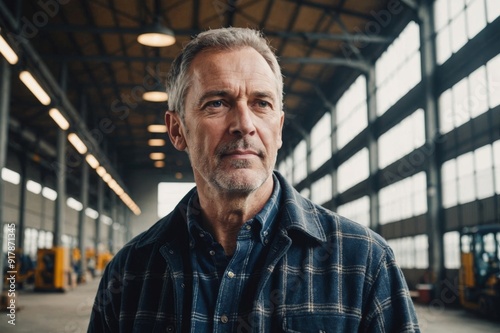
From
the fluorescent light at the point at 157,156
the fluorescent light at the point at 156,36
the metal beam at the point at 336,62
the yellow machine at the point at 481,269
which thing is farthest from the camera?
the fluorescent light at the point at 157,156

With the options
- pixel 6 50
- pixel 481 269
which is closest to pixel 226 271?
pixel 6 50

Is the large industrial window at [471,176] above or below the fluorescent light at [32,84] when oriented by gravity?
below

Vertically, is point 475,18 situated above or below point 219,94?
above

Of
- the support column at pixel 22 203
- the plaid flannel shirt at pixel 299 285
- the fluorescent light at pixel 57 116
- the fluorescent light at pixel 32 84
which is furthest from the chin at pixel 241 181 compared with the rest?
the support column at pixel 22 203

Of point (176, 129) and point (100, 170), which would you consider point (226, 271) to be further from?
point (100, 170)

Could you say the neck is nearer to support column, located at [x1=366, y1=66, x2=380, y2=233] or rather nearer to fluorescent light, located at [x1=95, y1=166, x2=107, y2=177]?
support column, located at [x1=366, y1=66, x2=380, y2=233]

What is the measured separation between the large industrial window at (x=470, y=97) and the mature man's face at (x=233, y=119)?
13.8 m

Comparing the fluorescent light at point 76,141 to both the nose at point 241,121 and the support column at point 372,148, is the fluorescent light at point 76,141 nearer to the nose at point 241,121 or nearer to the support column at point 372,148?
the support column at point 372,148

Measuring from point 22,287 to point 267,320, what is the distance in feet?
79.9

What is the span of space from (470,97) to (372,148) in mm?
6884

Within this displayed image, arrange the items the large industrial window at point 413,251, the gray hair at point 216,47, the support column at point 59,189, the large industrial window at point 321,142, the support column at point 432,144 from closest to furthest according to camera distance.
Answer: the gray hair at point 216,47, the support column at point 432,144, the large industrial window at point 413,251, the support column at point 59,189, the large industrial window at point 321,142

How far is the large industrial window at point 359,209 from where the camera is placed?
24.9 metres

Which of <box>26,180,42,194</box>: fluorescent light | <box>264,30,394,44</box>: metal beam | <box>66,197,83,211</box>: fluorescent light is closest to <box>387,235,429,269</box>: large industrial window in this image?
<box>264,30,394,44</box>: metal beam

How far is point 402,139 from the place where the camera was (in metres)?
20.2
